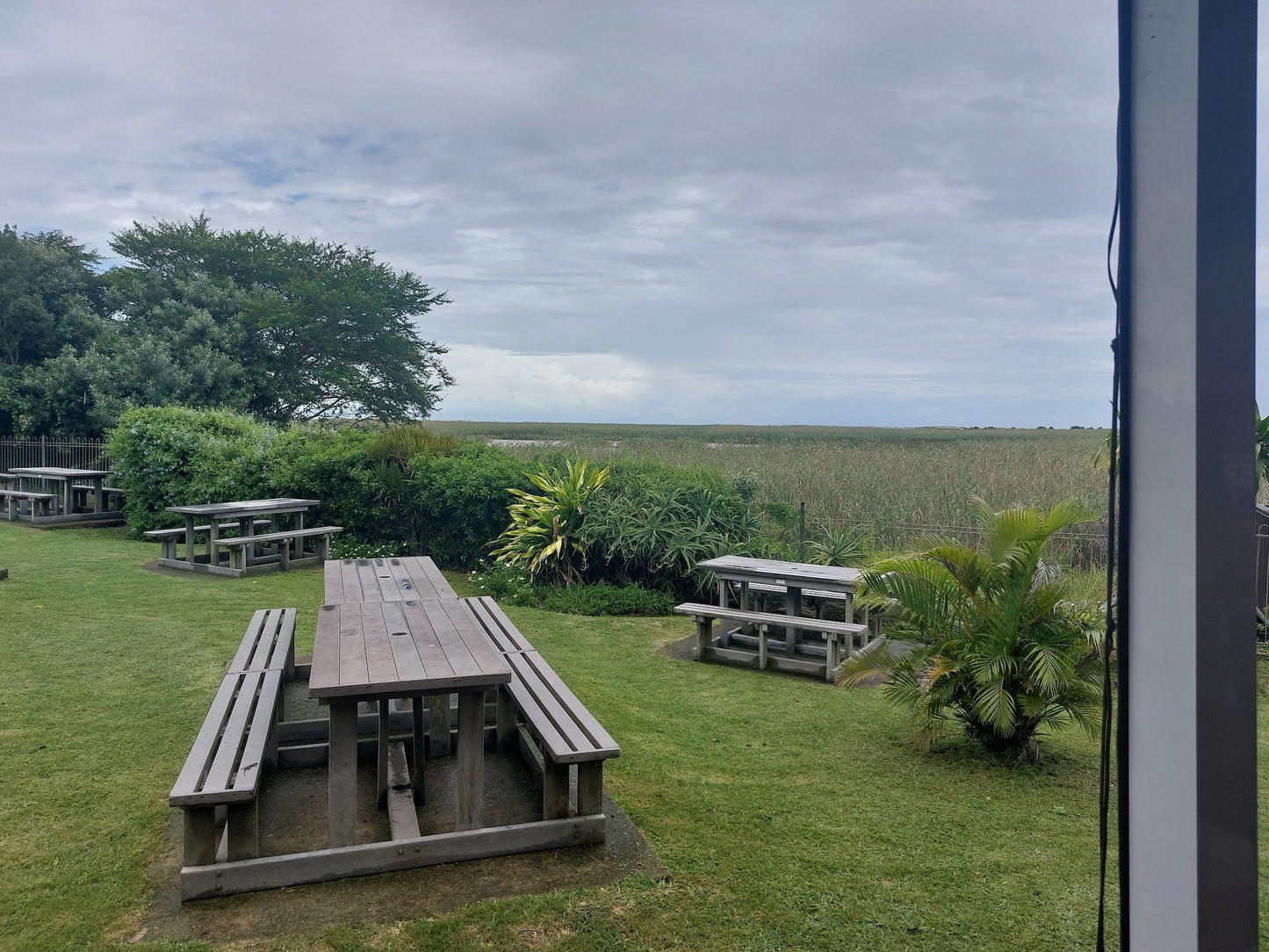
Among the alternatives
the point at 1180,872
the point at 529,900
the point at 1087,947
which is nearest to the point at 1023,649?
the point at 1087,947

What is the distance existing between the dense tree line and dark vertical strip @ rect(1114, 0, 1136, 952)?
2105cm

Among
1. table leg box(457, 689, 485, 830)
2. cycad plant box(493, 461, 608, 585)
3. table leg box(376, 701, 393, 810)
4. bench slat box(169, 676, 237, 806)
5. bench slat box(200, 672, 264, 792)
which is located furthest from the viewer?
cycad plant box(493, 461, 608, 585)

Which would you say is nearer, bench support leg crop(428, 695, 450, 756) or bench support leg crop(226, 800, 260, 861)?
bench support leg crop(226, 800, 260, 861)

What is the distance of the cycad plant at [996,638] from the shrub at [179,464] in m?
10.8

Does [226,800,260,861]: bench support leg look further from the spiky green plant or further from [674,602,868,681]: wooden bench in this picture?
the spiky green plant

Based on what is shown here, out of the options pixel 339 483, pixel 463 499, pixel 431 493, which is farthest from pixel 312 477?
pixel 463 499

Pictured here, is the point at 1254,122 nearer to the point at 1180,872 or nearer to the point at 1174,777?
the point at 1174,777

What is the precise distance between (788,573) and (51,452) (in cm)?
2001

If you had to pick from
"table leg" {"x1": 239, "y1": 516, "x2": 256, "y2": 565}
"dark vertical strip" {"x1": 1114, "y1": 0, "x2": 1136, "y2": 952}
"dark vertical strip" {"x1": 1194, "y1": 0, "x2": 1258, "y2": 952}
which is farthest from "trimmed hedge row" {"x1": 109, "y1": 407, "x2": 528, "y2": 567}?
"dark vertical strip" {"x1": 1194, "y1": 0, "x2": 1258, "y2": 952}

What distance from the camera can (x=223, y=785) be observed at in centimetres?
301

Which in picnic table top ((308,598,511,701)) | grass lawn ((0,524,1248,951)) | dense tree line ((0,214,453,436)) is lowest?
grass lawn ((0,524,1248,951))

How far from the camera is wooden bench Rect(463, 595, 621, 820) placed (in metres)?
3.45

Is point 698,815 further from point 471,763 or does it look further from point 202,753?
point 202,753

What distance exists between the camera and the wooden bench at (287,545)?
10383 millimetres
